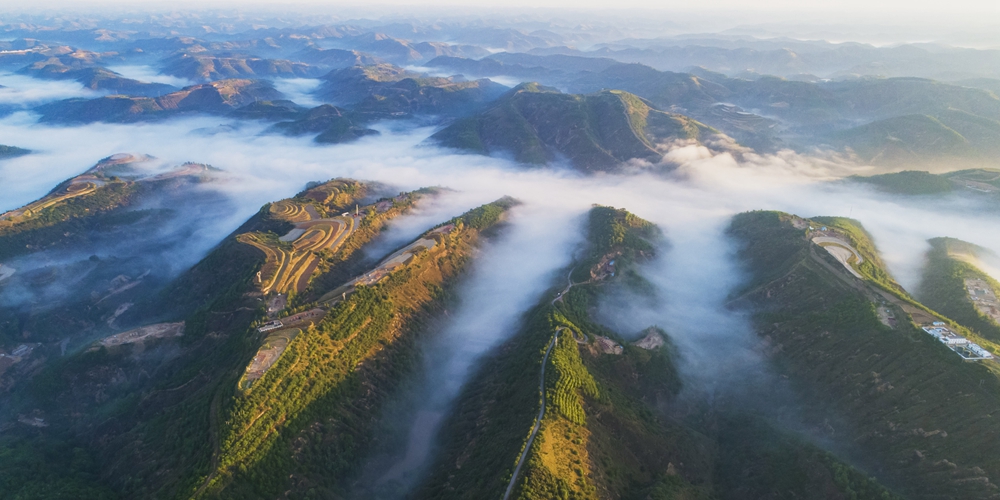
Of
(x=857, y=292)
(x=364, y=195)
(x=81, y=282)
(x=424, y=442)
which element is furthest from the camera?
(x=364, y=195)

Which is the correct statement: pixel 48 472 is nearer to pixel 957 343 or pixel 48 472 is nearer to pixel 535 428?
pixel 535 428

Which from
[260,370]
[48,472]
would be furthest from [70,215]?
[260,370]

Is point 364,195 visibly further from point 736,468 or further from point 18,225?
point 736,468

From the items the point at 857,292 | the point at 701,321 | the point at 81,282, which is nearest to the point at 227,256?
the point at 81,282

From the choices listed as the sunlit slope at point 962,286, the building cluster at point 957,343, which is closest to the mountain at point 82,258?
the building cluster at point 957,343

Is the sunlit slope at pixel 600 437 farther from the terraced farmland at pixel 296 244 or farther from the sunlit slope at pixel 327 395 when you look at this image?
the terraced farmland at pixel 296 244

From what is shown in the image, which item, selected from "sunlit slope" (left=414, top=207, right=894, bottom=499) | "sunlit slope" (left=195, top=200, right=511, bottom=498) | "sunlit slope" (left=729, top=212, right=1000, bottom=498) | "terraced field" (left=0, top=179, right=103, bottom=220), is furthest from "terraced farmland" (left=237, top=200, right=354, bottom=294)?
"sunlit slope" (left=729, top=212, right=1000, bottom=498)
